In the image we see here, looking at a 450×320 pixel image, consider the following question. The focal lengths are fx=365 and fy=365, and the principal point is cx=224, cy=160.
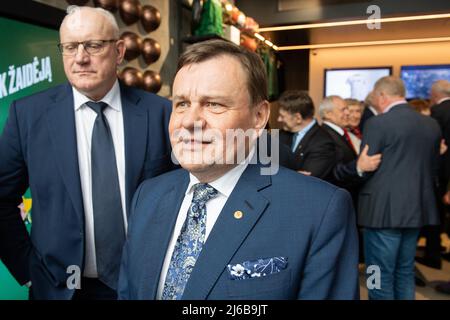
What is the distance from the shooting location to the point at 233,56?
74cm

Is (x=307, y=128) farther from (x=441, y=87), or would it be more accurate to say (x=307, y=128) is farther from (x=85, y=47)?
(x=85, y=47)

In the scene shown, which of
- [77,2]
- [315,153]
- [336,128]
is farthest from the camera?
[336,128]

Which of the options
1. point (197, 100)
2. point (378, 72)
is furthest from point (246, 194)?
point (378, 72)

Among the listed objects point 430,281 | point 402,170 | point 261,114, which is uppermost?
point 261,114

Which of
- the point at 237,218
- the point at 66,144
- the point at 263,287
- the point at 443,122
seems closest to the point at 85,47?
the point at 66,144

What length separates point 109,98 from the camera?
116cm

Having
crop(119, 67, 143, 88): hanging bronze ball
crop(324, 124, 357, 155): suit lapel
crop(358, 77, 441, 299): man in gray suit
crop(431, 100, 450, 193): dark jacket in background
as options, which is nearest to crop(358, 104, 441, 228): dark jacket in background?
crop(358, 77, 441, 299): man in gray suit

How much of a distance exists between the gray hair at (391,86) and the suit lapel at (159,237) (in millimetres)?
1475

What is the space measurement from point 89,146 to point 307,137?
142 cm

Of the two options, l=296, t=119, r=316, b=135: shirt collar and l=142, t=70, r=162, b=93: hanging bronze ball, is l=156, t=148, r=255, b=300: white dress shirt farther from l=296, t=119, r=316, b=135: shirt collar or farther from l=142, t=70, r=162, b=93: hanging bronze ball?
l=142, t=70, r=162, b=93: hanging bronze ball

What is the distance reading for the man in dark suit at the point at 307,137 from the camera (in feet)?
7.16

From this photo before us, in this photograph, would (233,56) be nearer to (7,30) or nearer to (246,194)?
(246,194)

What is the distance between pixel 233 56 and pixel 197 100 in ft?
0.39

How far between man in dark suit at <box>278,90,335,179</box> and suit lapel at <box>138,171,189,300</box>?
1.39 meters
